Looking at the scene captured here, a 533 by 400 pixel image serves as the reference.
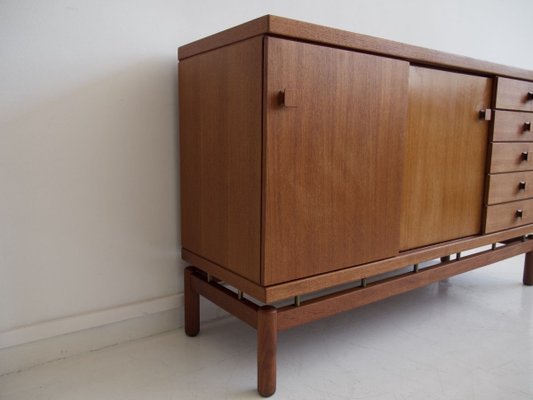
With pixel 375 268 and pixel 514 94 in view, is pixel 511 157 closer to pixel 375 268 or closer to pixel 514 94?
pixel 514 94

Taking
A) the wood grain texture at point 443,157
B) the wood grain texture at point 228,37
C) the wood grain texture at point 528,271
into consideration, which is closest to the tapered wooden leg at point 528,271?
the wood grain texture at point 528,271

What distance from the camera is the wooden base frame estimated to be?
93 centimetres

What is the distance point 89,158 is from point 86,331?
0.42 m

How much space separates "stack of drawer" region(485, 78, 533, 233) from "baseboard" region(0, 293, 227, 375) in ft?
3.02

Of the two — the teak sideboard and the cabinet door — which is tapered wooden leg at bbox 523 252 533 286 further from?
the cabinet door

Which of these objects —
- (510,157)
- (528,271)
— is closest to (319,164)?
(510,157)

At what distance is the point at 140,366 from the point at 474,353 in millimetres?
812

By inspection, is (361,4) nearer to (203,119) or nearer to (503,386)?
(203,119)

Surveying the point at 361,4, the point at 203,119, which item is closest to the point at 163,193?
the point at 203,119

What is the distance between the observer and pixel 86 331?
1.11 m

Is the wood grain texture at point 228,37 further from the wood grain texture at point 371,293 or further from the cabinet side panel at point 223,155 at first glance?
the wood grain texture at point 371,293

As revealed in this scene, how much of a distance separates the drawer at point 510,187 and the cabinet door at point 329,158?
44cm

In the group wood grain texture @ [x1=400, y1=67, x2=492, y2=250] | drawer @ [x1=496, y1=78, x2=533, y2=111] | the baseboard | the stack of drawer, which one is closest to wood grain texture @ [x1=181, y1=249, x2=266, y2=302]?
the baseboard

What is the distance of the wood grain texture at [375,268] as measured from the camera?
3.03 ft
